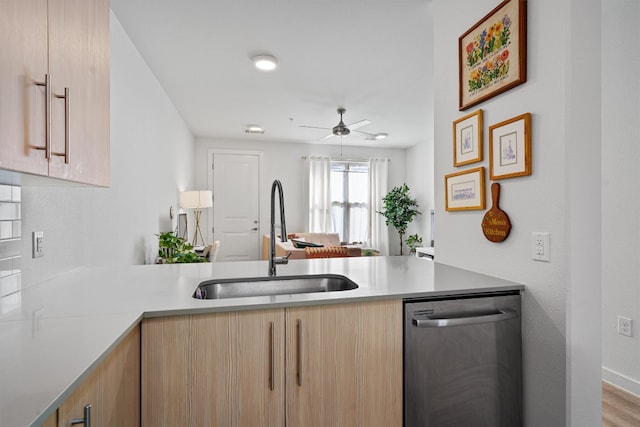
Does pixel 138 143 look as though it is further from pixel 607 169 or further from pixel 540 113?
pixel 607 169

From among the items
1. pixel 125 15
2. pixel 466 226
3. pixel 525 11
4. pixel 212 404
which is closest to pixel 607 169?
Answer: pixel 466 226

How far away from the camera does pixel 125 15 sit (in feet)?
7.64

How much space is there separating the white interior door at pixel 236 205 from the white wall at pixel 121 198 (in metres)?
2.13

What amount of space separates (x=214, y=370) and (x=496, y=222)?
136 cm

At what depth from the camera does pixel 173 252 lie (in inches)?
123

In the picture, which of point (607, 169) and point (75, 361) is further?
point (607, 169)

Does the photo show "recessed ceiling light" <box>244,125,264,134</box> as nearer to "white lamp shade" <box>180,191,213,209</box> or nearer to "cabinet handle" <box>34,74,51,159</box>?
"white lamp shade" <box>180,191,213,209</box>

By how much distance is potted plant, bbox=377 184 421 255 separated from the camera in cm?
657

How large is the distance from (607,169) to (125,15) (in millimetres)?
3477

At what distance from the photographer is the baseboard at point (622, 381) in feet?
6.99

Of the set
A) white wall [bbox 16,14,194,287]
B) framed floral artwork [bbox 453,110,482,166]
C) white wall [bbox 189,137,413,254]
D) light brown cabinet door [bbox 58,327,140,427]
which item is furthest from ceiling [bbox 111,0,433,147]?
light brown cabinet door [bbox 58,327,140,427]

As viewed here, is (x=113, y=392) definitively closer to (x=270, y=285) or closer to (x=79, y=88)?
(x=270, y=285)

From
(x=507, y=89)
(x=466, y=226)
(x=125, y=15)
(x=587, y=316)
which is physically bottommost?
(x=587, y=316)

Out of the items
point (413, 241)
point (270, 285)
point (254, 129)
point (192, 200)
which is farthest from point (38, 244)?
point (413, 241)
